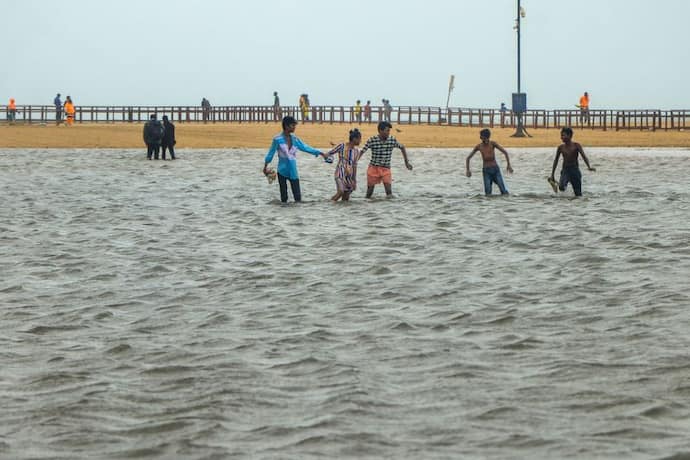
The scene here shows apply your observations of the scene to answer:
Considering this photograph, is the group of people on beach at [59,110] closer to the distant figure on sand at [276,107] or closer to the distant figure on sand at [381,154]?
the distant figure on sand at [276,107]

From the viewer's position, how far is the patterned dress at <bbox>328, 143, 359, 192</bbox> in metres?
18.3

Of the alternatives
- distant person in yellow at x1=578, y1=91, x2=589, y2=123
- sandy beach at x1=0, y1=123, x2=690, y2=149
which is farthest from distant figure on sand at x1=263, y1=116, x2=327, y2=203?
distant person in yellow at x1=578, y1=91, x2=589, y2=123

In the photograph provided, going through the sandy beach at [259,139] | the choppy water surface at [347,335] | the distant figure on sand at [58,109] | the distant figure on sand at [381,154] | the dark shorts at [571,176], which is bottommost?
the choppy water surface at [347,335]

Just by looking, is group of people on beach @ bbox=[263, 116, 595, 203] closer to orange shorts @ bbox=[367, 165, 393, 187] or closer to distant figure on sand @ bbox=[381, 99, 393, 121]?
orange shorts @ bbox=[367, 165, 393, 187]

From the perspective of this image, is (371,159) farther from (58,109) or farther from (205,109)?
(205,109)

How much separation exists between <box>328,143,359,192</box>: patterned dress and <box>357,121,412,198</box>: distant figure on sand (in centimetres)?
14

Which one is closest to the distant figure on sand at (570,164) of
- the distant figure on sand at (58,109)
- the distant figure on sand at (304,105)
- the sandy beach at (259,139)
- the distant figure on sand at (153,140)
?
the distant figure on sand at (153,140)

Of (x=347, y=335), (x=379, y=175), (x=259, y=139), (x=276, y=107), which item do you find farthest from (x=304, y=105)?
(x=347, y=335)

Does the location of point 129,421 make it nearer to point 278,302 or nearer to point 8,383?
point 8,383

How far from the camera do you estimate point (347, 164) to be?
18.4 m

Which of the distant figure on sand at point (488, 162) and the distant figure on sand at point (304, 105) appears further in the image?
the distant figure on sand at point (304, 105)

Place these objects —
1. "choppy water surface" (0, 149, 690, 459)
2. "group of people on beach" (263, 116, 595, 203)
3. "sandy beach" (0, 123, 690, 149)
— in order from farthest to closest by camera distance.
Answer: "sandy beach" (0, 123, 690, 149)
"group of people on beach" (263, 116, 595, 203)
"choppy water surface" (0, 149, 690, 459)

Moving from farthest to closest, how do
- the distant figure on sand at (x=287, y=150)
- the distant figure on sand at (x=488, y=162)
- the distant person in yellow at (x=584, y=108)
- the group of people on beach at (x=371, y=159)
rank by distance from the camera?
the distant person in yellow at (x=584, y=108) → the distant figure on sand at (x=488, y=162) → the group of people on beach at (x=371, y=159) → the distant figure on sand at (x=287, y=150)

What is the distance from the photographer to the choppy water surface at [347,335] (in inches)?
214
